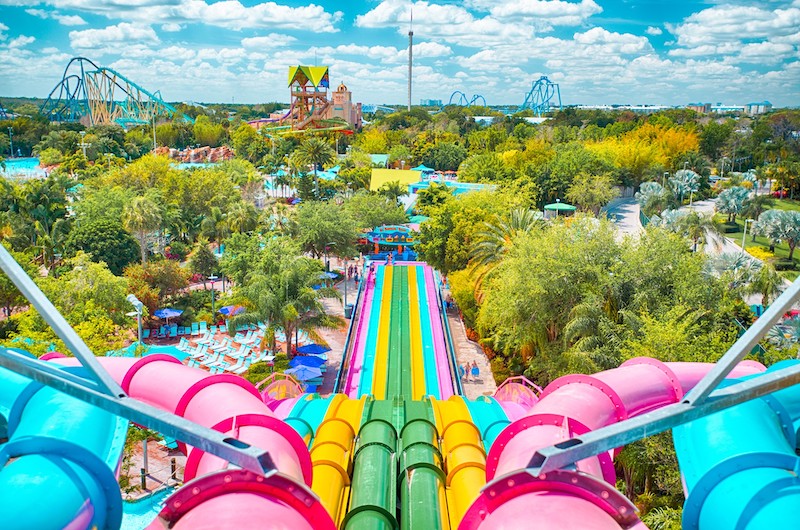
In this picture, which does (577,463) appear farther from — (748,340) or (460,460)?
(460,460)

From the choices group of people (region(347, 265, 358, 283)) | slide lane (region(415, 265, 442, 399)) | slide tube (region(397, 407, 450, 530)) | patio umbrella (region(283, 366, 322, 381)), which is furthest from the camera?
group of people (region(347, 265, 358, 283))

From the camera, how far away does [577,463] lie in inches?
219

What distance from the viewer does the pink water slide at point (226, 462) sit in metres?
4.61

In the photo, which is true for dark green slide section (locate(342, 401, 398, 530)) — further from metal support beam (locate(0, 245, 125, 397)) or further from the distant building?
the distant building

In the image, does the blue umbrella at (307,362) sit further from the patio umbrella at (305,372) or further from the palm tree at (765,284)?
the palm tree at (765,284)

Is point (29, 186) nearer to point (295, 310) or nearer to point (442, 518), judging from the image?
point (295, 310)

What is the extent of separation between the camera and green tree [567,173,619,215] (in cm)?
5484

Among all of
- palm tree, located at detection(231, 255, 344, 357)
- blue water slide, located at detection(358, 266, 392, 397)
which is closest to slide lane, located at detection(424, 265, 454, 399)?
blue water slide, located at detection(358, 266, 392, 397)

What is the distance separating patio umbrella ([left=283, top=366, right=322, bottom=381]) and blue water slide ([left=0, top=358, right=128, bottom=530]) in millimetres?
17153

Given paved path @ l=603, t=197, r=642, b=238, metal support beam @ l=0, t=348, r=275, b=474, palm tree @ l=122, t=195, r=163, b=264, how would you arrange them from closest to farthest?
metal support beam @ l=0, t=348, r=275, b=474
palm tree @ l=122, t=195, r=163, b=264
paved path @ l=603, t=197, r=642, b=238

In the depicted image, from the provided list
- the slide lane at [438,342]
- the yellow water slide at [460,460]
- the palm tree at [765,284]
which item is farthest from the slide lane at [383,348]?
the palm tree at [765,284]

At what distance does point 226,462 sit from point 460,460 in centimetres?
515

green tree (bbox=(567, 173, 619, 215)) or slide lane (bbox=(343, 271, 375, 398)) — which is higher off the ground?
green tree (bbox=(567, 173, 619, 215))

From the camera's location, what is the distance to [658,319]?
61.2 feet
